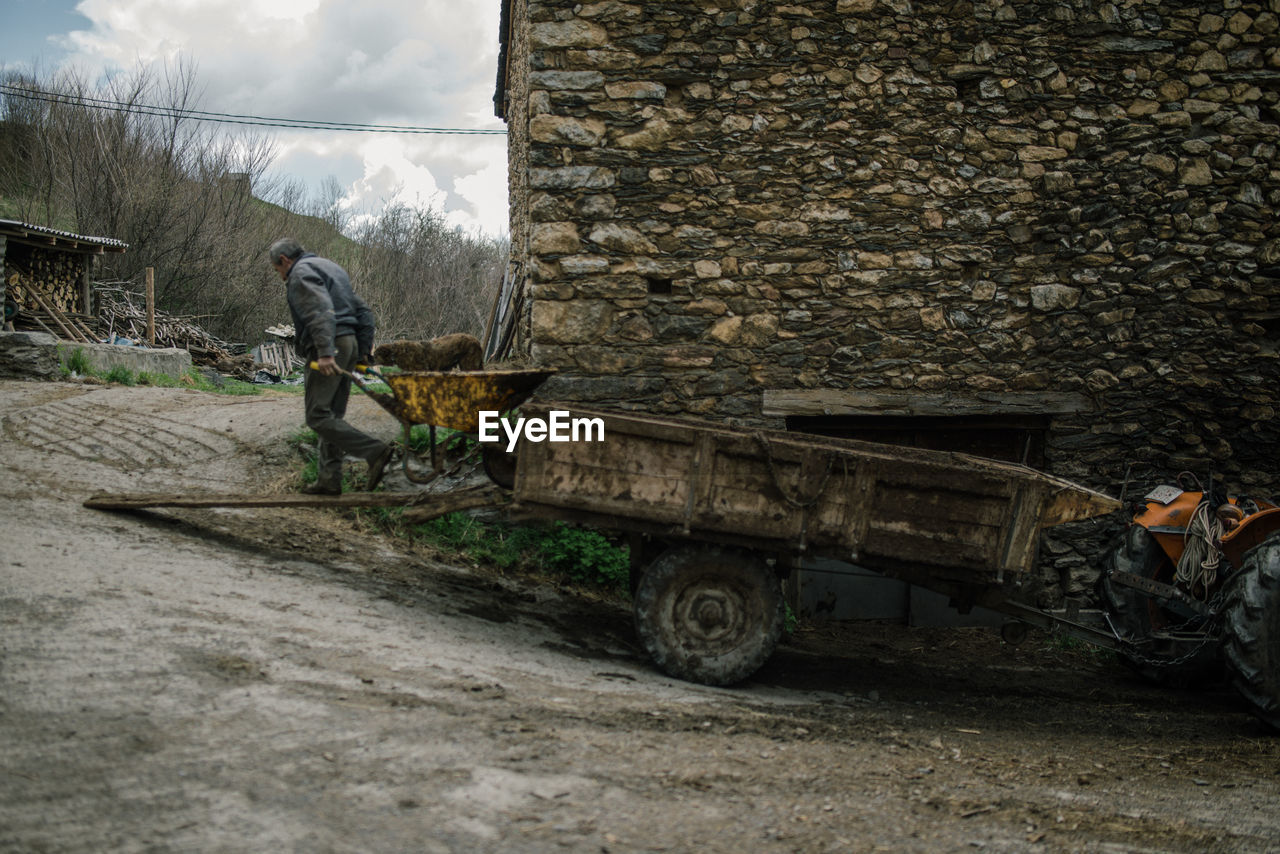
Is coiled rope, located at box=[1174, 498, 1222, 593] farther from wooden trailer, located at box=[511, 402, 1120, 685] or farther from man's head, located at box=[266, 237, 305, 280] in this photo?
man's head, located at box=[266, 237, 305, 280]

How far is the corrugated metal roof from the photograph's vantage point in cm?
1266

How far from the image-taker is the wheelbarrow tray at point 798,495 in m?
4.38

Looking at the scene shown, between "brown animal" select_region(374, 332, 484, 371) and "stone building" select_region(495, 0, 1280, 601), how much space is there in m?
0.62

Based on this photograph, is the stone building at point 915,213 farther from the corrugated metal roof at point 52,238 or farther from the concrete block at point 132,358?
the corrugated metal roof at point 52,238

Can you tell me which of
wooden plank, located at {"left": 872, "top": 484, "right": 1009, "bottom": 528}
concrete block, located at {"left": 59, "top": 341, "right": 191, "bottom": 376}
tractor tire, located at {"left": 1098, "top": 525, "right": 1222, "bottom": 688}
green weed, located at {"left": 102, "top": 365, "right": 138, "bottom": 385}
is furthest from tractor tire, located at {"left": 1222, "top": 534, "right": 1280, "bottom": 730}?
concrete block, located at {"left": 59, "top": 341, "right": 191, "bottom": 376}

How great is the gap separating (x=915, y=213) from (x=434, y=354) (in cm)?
352

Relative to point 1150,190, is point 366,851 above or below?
below

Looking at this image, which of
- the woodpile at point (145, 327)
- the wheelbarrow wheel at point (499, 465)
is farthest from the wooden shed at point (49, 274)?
the wheelbarrow wheel at point (499, 465)

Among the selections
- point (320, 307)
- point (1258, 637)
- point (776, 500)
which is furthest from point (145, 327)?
point (1258, 637)

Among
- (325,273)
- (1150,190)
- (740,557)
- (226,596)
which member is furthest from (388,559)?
(1150,190)

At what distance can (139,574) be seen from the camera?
14.1 ft

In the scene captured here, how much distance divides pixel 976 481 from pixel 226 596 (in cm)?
369

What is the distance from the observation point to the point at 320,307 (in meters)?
5.29

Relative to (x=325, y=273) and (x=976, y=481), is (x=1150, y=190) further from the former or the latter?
(x=325, y=273)
